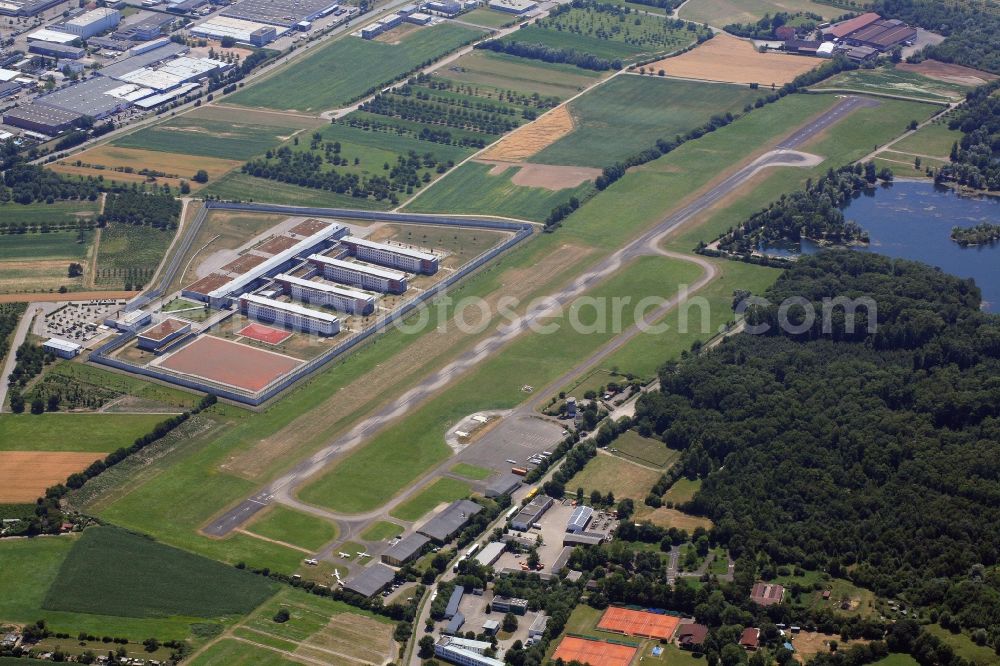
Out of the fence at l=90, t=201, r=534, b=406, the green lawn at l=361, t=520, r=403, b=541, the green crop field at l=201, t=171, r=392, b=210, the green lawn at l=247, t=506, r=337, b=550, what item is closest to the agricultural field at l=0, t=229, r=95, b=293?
the fence at l=90, t=201, r=534, b=406

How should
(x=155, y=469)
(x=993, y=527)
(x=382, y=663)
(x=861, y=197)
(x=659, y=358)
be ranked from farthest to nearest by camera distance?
(x=861, y=197), (x=659, y=358), (x=155, y=469), (x=993, y=527), (x=382, y=663)

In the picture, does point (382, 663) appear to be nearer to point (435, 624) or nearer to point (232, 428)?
point (435, 624)

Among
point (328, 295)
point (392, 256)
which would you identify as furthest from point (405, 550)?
point (392, 256)

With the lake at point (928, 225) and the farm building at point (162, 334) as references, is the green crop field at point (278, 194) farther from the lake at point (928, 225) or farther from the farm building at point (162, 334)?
the lake at point (928, 225)

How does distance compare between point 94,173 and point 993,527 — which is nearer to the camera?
point 993,527

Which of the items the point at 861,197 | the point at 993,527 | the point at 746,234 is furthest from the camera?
the point at 861,197

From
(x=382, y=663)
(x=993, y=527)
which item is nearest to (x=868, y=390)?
(x=993, y=527)

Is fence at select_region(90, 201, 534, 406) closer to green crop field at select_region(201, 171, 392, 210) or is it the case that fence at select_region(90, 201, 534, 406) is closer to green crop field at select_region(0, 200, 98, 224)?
green crop field at select_region(201, 171, 392, 210)
